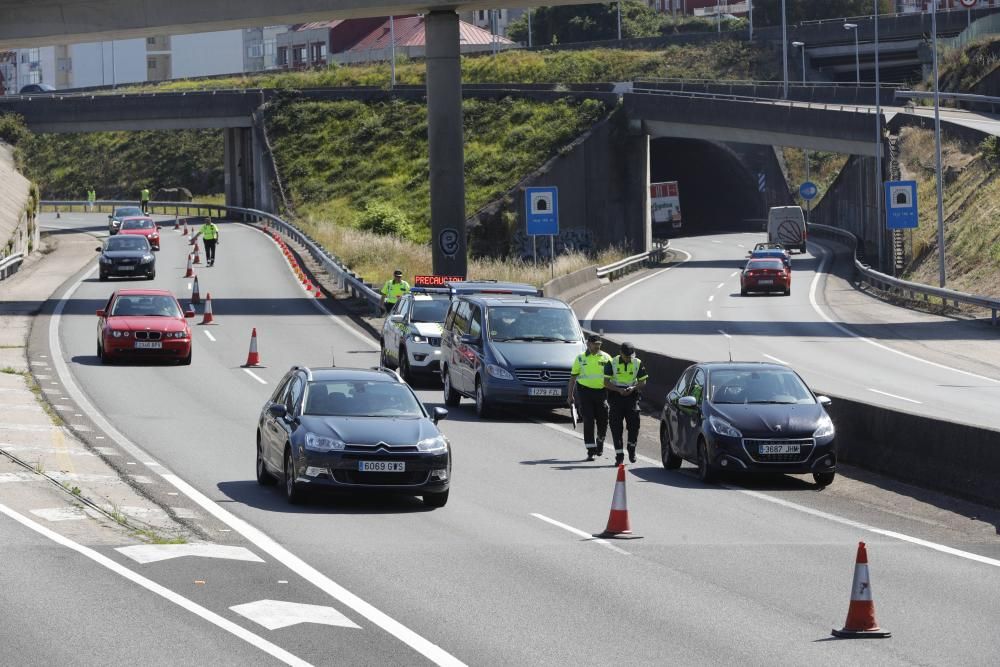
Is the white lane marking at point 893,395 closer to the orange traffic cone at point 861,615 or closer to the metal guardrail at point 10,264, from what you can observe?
the orange traffic cone at point 861,615

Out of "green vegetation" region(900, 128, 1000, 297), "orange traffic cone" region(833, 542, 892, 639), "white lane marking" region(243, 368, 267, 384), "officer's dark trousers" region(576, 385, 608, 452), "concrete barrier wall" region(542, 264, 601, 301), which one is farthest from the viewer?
"green vegetation" region(900, 128, 1000, 297)

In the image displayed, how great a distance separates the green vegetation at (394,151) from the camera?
8569 centimetres

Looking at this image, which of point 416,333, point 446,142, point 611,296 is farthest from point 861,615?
point 611,296

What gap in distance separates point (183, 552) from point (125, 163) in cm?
11882

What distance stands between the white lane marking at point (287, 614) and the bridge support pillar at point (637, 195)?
238 ft

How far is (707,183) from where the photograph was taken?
115 meters

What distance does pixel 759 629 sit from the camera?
10.8 meters

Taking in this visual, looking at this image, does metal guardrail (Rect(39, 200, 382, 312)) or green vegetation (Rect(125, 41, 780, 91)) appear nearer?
metal guardrail (Rect(39, 200, 382, 312))

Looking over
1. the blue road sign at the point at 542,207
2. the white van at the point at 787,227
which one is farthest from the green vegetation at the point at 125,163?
the blue road sign at the point at 542,207

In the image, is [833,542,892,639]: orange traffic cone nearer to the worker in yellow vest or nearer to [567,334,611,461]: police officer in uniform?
[567,334,611,461]: police officer in uniform

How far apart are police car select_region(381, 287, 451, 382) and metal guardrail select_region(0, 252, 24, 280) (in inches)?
998

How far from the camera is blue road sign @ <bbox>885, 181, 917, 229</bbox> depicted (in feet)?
185

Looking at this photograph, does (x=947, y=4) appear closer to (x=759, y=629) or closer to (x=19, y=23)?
(x=19, y=23)

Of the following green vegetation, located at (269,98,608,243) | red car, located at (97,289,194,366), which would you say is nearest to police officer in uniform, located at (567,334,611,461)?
red car, located at (97,289,194,366)
